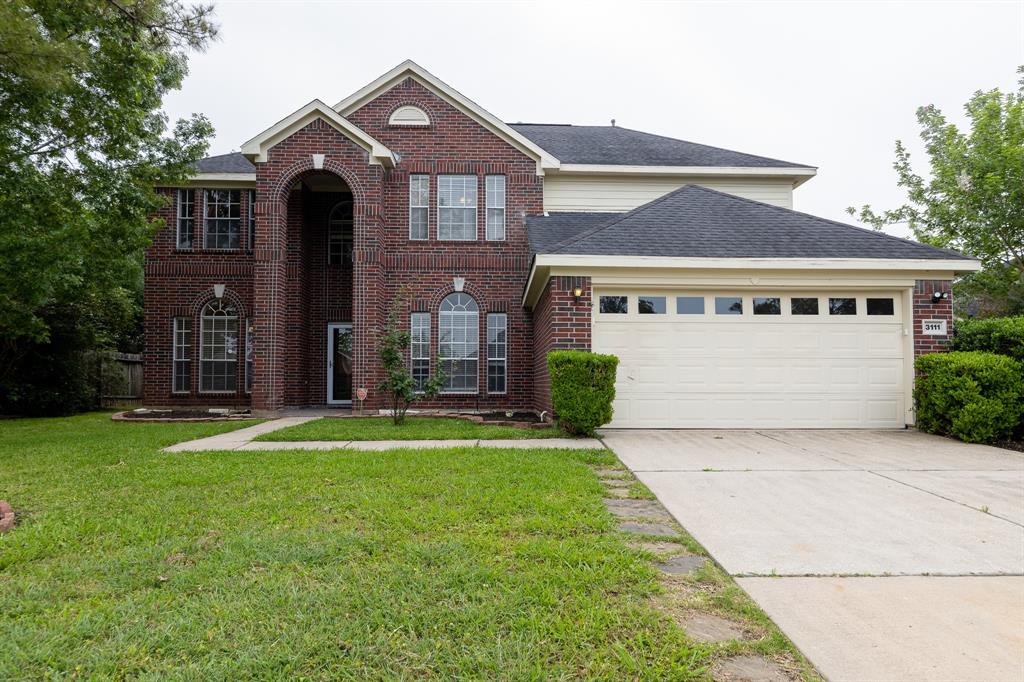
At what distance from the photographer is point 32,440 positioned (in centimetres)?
791

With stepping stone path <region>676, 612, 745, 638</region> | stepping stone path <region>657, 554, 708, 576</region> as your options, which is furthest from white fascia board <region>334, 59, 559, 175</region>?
stepping stone path <region>676, 612, 745, 638</region>

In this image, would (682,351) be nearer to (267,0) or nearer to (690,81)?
(267,0)

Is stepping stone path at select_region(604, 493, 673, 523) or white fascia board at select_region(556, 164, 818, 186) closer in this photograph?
stepping stone path at select_region(604, 493, 673, 523)

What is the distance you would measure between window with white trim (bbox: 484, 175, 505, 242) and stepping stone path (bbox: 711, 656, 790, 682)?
36.7 ft

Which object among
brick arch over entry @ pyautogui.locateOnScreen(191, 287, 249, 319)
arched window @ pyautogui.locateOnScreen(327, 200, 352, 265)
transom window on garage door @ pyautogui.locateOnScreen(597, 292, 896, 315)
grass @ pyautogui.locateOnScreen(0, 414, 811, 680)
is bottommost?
grass @ pyautogui.locateOnScreen(0, 414, 811, 680)

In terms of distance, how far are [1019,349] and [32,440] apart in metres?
14.6

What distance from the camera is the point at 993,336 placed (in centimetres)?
781

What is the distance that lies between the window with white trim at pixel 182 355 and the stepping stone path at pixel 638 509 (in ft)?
41.4

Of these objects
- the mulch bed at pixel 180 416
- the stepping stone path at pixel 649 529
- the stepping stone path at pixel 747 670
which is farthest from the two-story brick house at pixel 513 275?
the stepping stone path at pixel 747 670

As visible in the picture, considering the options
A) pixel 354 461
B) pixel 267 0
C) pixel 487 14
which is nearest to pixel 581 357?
pixel 354 461

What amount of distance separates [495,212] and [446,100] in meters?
2.97

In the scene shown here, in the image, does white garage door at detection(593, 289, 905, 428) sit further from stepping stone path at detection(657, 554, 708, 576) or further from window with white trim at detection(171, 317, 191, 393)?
window with white trim at detection(171, 317, 191, 393)

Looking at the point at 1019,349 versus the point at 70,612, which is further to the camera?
the point at 1019,349

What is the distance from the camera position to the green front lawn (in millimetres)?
1960
